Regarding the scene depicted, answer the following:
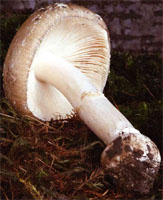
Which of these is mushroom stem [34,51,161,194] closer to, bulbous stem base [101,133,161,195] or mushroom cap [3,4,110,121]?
bulbous stem base [101,133,161,195]

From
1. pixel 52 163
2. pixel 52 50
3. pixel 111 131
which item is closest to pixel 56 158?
pixel 52 163

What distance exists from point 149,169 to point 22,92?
745 mm

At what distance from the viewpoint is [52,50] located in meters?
1.85

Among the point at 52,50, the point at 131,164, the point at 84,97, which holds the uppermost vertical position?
the point at 52,50

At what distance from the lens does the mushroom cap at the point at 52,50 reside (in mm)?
1580

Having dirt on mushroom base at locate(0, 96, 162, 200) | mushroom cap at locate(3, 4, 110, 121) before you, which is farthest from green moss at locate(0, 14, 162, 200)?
mushroom cap at locate(3, 4, 110, 121)

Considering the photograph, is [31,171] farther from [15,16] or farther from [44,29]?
[15,16]

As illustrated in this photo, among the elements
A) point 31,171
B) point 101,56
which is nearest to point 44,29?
point 101,56

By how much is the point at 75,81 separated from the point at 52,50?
29 centimetres

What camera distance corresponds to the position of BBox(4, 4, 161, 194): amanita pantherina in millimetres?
1368

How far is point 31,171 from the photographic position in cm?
132

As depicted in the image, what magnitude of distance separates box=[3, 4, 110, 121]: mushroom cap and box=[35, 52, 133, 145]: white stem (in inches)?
2.8

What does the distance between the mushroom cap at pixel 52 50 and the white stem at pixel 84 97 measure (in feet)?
0.23

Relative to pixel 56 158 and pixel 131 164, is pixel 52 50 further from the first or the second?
pixel 131 164
